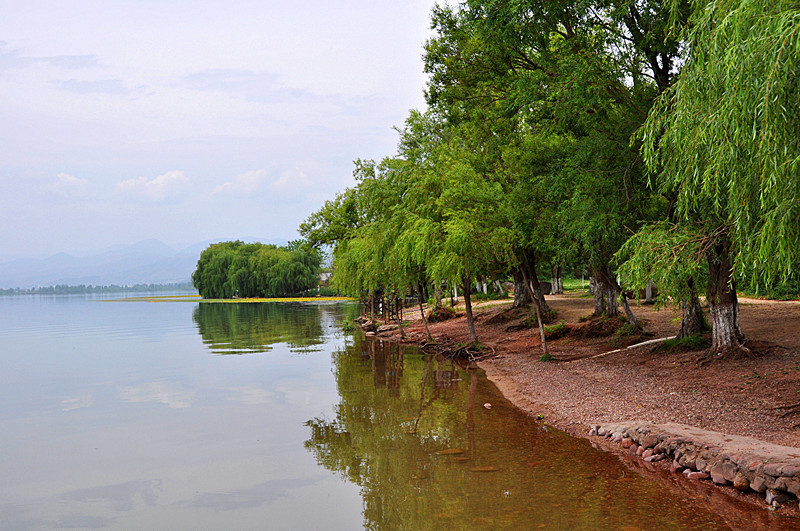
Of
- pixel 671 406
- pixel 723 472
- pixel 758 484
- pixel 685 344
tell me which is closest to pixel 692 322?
pixel 685 344

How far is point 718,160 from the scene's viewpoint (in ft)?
26.9

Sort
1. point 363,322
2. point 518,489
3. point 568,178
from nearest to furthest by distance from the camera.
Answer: point 518,489 < point 568,178 < point 363,322

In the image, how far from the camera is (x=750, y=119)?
7.58m

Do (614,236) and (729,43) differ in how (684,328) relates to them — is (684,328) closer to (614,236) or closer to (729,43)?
(614,236)

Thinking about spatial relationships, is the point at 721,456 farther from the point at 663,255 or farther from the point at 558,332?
the point at 558,332

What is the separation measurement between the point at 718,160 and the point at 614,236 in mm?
7625

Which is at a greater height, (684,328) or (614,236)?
(614,236)

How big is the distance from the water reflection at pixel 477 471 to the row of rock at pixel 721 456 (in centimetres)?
62

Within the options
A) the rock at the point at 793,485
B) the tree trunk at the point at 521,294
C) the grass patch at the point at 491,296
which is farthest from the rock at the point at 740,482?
the grass patch at the point at 491,296

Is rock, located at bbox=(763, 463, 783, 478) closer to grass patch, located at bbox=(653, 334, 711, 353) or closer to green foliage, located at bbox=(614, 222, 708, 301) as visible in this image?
green foliage, located at bbox=(614, 222, 708, 301)

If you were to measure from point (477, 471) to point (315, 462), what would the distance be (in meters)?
3.32

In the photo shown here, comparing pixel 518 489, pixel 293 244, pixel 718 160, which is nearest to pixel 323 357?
pixel 518 489

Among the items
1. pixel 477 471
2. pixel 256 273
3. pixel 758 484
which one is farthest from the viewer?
pixel 256 273

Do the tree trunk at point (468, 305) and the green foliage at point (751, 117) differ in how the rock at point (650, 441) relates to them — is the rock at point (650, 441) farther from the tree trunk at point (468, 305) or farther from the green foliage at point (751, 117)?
the tree trunk at point (468, 305)
